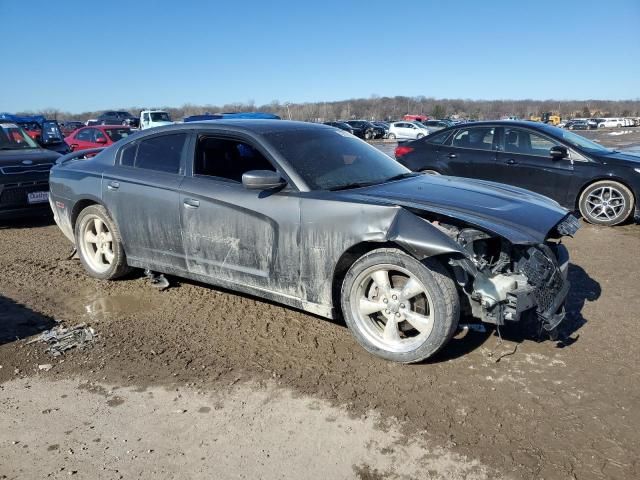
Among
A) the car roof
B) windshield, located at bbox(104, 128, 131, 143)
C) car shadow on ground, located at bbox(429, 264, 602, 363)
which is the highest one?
the car roof

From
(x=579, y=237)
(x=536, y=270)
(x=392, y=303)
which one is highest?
(x=536, y=270)

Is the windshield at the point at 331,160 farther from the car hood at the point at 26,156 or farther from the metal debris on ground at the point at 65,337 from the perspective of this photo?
the car hood at the point at 26,156

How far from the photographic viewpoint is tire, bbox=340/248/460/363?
10.8ft

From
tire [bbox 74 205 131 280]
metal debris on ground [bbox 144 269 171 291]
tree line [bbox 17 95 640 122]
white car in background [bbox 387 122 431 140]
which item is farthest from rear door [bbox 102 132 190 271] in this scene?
tree line [bbox 17 95 640 122]

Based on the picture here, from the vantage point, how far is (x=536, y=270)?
3414 millimetres

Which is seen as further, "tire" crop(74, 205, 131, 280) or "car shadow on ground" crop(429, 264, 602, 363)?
"tire" crop(74, 205, 131, 280)

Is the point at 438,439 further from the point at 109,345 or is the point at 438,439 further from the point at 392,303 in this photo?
the point at 109,345

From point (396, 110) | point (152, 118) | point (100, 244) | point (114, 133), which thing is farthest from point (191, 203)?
point (396, 110)

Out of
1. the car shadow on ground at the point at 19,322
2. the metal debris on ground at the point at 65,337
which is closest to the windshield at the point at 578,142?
the metal debris on ground at the point at 65,337

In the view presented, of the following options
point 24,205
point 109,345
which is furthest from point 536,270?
point 24,205

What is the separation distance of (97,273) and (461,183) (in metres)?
3.63

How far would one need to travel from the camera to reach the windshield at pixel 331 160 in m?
4.00

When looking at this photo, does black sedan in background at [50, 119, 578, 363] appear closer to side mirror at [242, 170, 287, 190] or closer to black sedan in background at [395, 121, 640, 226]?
side mirror at [242, 170, 287, 190]

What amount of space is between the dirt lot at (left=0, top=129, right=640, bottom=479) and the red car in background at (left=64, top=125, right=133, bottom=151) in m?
12.4
